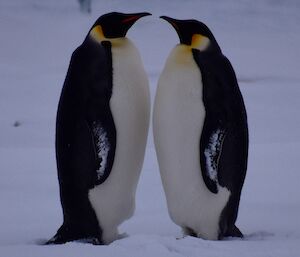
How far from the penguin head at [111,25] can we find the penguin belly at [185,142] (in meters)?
0.19

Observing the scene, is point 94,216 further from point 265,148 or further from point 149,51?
point 149,51

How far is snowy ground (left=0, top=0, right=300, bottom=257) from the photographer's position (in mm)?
1797

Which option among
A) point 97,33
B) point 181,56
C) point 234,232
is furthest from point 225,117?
point 97,33

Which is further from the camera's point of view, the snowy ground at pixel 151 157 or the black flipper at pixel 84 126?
the black flipper at pixel 84 126

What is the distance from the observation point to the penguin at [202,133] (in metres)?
2.12

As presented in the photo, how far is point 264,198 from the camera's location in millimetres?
2844

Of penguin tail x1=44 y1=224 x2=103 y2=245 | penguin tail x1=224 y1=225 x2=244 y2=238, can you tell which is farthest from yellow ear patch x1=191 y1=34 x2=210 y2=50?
penguin tail x1=44 y1=224 x2=103 y2=245

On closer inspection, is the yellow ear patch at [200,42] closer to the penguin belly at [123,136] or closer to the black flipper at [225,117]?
the black flipper at [225,117]

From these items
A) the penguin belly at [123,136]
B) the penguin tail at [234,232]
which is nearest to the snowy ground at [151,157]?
the penguin tail at [234,232]

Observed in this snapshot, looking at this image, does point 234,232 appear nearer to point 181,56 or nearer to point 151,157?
point 181,56

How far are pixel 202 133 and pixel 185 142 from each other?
0.21 ft

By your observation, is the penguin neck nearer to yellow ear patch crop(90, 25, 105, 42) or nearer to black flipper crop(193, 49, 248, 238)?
black flipper crop(193, 49, 248, 238)

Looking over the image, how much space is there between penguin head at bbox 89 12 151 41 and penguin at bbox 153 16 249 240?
180 mm

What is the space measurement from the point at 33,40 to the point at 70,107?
42.6 ft
